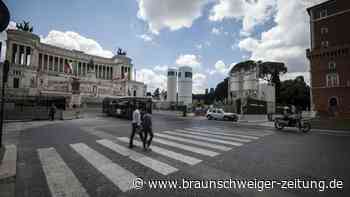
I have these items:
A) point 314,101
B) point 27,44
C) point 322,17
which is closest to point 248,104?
point 314,101

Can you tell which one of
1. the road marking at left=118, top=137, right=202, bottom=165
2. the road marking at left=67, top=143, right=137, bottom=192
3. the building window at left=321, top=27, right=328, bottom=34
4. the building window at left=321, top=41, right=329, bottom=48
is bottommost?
the road marking at left=118, top=137, right=202, bottom=165

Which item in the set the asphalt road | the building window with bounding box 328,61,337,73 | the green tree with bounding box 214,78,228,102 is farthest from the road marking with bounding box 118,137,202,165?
the green tree with bounding box 214,78,228,102

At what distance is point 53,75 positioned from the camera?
65.4m

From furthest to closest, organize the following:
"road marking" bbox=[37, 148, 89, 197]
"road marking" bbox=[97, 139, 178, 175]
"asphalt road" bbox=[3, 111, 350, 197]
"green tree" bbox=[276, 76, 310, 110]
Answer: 1. "green tree" bbox=[276, 76, 310, 110]
2. "road marking" bbox=[97, 139, 178, 175]
3. "asphalt road" bbox=[3, 111, 350, 197]
4. "road marking" bbox=[37, 148, 89, 197]

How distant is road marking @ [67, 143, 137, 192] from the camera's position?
4.02 metres

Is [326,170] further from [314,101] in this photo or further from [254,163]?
[314,101]

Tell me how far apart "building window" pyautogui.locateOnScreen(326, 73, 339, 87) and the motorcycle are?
1013 inches

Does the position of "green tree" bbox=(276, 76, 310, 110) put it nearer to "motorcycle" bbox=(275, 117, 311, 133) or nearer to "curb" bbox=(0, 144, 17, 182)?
"motorcycle" bbox=(275, 117, 311, 133)

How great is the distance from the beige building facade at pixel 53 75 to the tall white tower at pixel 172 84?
839 inches

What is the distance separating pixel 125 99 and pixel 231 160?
2081 cm

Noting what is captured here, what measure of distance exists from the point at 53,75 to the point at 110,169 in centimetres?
7497

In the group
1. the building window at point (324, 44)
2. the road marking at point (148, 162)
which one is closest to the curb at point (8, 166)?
the road marking at point (148, 162)

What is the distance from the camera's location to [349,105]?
99.9 feet

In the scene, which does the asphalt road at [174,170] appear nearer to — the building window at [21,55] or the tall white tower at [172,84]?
the tall white tower at [172,84]
